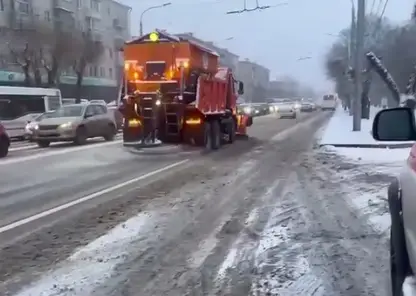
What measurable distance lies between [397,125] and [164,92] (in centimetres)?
1551

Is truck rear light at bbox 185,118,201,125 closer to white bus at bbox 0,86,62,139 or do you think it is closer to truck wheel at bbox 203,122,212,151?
truck wheel at bbox 203,122,212,151

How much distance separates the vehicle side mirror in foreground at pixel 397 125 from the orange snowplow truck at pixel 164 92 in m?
15.1

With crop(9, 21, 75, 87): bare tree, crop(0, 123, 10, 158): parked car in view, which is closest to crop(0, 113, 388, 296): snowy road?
crop(0, 123, 10, 158): parked car

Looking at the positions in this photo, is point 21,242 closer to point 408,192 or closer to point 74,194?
point 74,194

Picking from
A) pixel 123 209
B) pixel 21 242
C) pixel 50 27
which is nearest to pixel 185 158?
pixel 123 209

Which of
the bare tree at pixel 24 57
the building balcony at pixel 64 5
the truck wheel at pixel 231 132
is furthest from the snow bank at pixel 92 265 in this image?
the building balcony at pixel 64 5

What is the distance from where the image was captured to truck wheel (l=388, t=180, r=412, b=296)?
3.86 m

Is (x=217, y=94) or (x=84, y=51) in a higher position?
(x=84, y=51)

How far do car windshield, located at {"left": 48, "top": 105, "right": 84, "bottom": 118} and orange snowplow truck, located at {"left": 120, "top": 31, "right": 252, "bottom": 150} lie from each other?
5.05 meters

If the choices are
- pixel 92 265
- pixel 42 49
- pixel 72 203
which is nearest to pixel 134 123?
pixel 72 203

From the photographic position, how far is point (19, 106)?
29.8 m

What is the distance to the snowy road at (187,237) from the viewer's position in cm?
554

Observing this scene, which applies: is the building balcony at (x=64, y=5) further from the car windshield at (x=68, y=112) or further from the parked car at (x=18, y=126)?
the car windshield at (x=68, y=112)

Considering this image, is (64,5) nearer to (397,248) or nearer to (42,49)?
(42,49)
